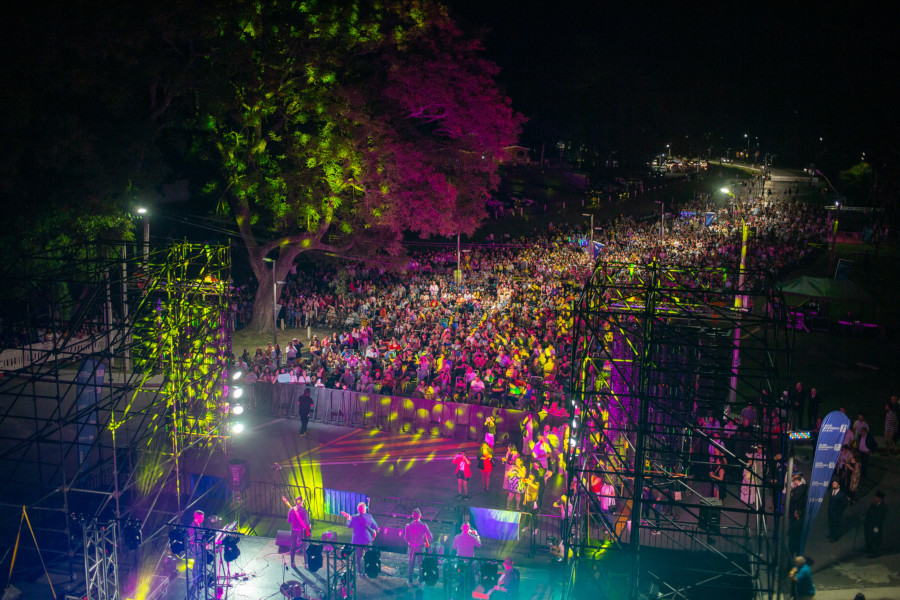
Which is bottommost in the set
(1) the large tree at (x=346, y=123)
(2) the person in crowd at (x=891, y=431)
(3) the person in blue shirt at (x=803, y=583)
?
(3) the person in blue shirt at (x=803, y=583)

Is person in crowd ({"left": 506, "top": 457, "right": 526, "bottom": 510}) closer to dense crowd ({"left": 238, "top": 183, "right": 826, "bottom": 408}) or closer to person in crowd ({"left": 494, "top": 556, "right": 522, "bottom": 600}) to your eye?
person in crowd ({"left": 494, "top": 556, "right": 522, "bottom": 600})

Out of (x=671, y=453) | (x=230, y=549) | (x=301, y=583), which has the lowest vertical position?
(x=301, y=583)

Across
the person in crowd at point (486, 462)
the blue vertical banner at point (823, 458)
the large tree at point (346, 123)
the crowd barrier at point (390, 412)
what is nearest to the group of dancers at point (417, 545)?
the person in crowd at point (486, 462)

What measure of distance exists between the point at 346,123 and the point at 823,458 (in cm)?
2018

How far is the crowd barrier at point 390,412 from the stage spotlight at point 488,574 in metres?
6.55

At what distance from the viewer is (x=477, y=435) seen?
18.0m

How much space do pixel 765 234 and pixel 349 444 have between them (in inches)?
1172

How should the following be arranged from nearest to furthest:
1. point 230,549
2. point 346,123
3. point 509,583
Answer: point 230,549, point 509,583, point 346,123

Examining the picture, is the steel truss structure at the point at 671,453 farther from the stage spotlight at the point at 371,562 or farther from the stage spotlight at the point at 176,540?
the stage spotlight at the point at 176,540

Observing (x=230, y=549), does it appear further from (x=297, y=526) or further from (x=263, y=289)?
(x=263, y=289)

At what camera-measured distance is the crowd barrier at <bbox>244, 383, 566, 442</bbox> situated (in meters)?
17.5

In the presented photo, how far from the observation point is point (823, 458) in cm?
1124

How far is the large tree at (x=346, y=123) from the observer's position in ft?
82.9

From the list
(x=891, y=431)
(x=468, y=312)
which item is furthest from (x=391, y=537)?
(x=468, y=312)
